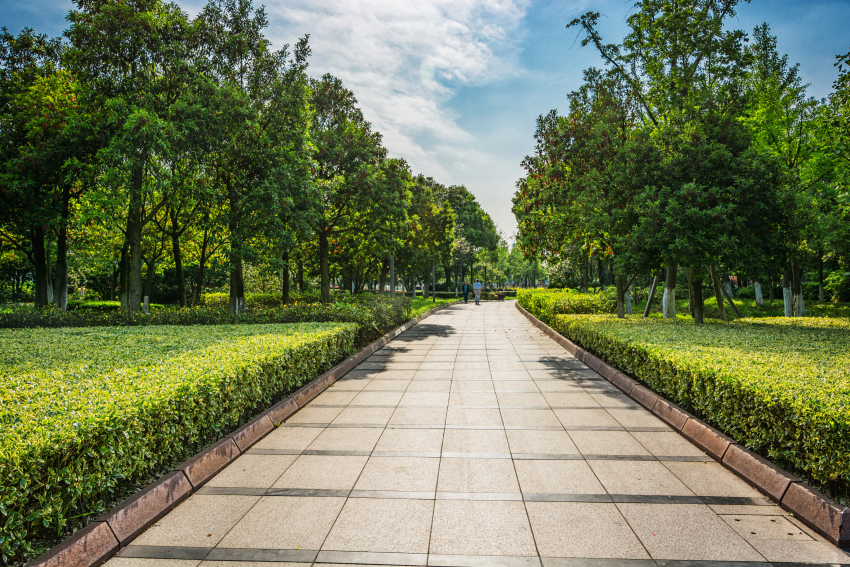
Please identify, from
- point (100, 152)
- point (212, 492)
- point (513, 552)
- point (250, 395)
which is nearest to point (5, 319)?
point (100, 152)

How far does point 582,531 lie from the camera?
3418 mm

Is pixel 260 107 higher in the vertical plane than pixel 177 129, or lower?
higher

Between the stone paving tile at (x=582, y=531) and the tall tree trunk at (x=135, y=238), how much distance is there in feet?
48.1

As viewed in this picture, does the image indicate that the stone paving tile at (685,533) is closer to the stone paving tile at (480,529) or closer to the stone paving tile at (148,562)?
the stone paving tile at (480,529)

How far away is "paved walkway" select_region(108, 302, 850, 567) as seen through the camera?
10.4 ft

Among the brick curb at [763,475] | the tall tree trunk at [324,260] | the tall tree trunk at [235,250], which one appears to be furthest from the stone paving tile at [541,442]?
the tall tree trunk at [324,260]

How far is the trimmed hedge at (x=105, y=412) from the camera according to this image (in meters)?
2.80

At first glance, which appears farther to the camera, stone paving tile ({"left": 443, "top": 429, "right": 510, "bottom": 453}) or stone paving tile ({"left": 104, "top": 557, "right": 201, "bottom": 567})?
stone paving tile ({"left": 443, "top": 429, "right": 510, "bottom": 453})

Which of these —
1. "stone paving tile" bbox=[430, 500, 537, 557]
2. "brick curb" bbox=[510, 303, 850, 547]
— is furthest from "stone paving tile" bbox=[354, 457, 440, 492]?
"brick curb" bbox=[510, 303, 850, 547]

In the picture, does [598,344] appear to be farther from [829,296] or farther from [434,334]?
[829,296]

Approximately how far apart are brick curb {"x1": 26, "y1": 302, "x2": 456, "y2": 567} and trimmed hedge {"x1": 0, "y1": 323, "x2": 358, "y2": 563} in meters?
0.12

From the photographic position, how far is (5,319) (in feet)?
41.4

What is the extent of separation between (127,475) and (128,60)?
1567 centimetres

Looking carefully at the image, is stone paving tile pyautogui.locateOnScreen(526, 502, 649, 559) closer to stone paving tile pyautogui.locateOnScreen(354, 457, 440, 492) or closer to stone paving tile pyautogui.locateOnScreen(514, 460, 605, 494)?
stone paving tile pyautogui.locateOnScreen(514, 460, 605, 494)
